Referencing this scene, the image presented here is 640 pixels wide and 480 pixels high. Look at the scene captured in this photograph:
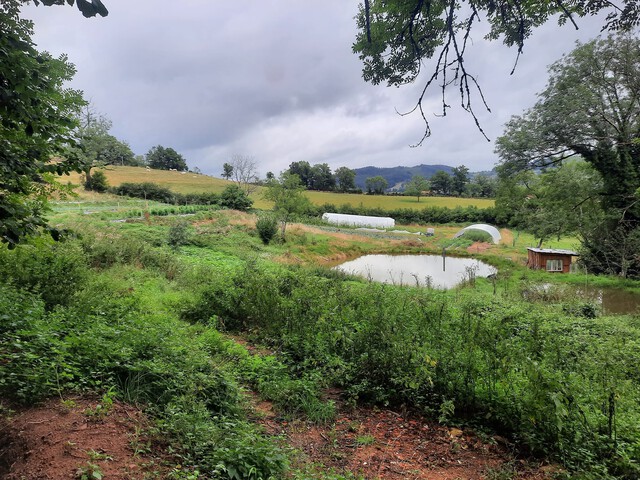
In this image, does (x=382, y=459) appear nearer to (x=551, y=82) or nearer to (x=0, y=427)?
(x=0, y=427)

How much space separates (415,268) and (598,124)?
13944mm

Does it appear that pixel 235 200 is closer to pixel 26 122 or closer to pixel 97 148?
pixel 97 148

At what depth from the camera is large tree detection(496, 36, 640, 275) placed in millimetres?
18031

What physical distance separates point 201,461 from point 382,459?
72.6 inches

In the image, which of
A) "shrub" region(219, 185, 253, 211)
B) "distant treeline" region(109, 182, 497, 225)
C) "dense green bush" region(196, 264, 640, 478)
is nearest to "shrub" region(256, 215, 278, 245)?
"distant treeline" region(109, 182, 497, 225)

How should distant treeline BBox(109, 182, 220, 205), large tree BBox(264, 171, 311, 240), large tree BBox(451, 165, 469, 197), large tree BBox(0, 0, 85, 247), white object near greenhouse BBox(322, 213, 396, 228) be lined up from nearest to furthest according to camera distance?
large tree BBox(0, 0, 85, 247) → large tree BBox(264, 171, 311, 240) → distant treeline BBox(109, 182, 220, 205) → white object near greenhouse BBox(322, 213, 396, 228) → large tree BBox(451, 165, 469, 197)

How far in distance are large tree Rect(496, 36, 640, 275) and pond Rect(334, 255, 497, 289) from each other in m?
7.81

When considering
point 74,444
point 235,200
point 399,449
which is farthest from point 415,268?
point 235,200

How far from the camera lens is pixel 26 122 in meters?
2.53

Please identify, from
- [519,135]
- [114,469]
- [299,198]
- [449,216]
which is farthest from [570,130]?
[449,216]

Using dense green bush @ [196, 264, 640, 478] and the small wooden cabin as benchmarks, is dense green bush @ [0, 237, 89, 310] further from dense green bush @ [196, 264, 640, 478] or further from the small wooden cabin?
the small wooden cabin

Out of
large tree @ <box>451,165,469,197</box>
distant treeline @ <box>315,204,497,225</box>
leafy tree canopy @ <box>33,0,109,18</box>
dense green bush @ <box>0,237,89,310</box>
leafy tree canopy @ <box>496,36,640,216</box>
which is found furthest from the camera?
large tree @ <box>451,165,469,197</box>

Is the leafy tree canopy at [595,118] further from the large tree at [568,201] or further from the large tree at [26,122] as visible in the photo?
the large tree at [26,122]

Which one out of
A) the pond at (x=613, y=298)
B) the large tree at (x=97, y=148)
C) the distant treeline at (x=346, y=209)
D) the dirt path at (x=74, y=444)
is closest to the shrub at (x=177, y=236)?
the large tree at (x=97, y=148)
